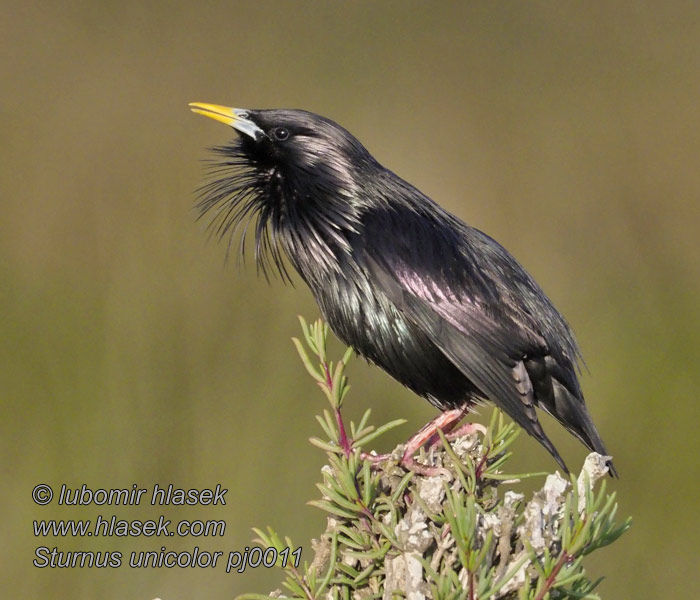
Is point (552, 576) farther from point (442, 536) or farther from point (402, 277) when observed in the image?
point (402, 277)

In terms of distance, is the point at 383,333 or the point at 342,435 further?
the point at 383,333

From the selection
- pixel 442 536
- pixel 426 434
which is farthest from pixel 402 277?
pixel 442 536

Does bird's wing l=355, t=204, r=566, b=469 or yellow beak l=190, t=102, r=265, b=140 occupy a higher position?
yellow beak l=190, t=102, r=265, b=140

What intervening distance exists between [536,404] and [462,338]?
25 cm

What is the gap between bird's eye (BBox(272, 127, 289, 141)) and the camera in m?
2.37

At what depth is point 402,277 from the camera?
2.17 meters

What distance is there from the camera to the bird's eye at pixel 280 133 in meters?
2.37

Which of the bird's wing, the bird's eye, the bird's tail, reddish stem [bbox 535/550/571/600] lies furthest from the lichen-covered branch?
the bird's eye

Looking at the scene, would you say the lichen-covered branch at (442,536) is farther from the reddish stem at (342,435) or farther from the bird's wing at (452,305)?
the bird's wing at (452,305)

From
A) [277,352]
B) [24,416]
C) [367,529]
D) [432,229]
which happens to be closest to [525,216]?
[277,352]

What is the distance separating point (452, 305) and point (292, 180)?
1.58 ft

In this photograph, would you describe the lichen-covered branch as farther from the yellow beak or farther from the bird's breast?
the yellow beak

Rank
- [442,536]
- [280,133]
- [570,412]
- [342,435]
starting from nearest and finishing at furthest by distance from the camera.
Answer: [442,536], [342,435], [570,412], [280,133]

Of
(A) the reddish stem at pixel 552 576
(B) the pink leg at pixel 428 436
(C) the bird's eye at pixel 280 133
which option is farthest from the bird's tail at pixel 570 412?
(A) the reddish stem at pixel 552 576
